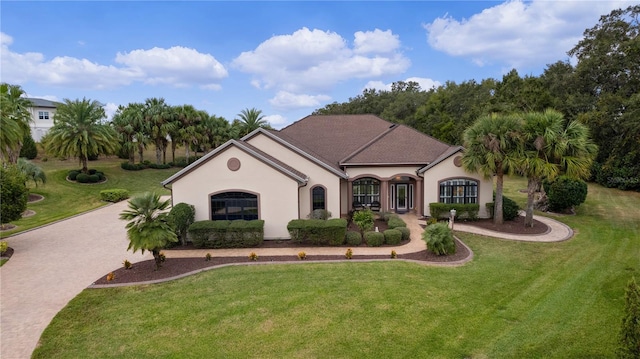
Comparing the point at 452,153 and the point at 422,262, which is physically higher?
the point at 452,153

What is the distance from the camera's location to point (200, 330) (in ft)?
32.7

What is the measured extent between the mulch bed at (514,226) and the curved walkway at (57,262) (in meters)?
0.61

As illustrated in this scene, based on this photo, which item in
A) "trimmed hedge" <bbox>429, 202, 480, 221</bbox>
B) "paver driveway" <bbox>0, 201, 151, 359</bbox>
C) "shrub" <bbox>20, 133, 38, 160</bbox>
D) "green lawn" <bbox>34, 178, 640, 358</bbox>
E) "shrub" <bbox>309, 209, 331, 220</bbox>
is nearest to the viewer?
"green lawn" <bbox>34, 178, 640, 358</bbox>

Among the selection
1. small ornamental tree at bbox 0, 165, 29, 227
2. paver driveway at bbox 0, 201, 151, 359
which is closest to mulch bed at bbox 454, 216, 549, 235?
paver driveway at bbox 0, 201, 151, 359

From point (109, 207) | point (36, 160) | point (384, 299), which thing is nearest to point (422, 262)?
point (384, 299)

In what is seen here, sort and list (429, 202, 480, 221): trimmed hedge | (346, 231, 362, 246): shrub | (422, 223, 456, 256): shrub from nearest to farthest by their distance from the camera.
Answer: (422, 223, 456, 256): shrub → (346, 231, 362, 246): shrub → (429, 202, 480, 221): trimmed hedge

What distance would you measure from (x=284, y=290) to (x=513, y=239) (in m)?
12.6

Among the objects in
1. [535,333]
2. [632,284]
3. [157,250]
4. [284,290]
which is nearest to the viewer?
[632,284]

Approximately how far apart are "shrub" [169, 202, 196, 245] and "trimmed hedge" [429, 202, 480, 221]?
45.9ft

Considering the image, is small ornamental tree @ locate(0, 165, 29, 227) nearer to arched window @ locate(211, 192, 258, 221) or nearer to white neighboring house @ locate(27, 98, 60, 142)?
arched window @ locate(211, 192, 258, 221)

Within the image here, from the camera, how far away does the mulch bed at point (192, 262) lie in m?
14.0

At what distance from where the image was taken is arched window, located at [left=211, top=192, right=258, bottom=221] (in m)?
18.8

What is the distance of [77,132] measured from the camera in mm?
37344

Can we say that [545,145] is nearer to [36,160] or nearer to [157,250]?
[157,250]
